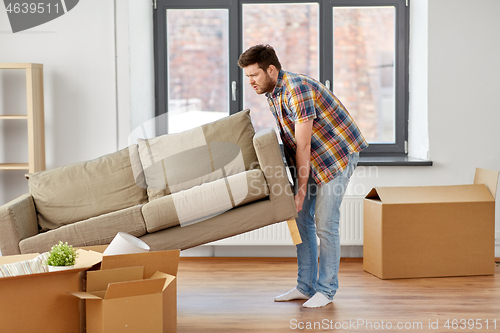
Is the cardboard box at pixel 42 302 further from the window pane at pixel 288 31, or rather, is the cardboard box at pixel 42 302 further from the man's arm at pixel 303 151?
the window pane at pixel 288 31

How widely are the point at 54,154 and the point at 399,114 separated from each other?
8.51ft

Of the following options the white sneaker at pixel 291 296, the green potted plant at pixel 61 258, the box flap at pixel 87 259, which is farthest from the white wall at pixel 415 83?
the green potted plant at pixel 61 258

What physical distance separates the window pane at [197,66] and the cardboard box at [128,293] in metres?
2.01

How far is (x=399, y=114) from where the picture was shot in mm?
3668

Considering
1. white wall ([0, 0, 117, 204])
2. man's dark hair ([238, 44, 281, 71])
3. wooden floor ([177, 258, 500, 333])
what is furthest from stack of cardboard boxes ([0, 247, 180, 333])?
white wall ([0, 0, 117, 204])

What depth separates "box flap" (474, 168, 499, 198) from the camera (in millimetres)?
2934

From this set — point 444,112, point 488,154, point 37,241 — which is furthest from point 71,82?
point 488,154

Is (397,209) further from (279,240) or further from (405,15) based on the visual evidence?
(405,15)

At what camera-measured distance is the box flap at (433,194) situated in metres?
2.88

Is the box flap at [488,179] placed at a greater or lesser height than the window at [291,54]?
lesser

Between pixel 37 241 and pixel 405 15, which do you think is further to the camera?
pixel 405 15

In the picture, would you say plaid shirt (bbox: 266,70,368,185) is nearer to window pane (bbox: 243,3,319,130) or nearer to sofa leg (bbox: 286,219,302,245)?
sofa leg (bbox: 286,219,302,245)

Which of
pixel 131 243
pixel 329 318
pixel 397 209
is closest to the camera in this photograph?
pixel 131 243

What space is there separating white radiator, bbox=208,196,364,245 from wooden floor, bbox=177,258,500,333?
0.23m
